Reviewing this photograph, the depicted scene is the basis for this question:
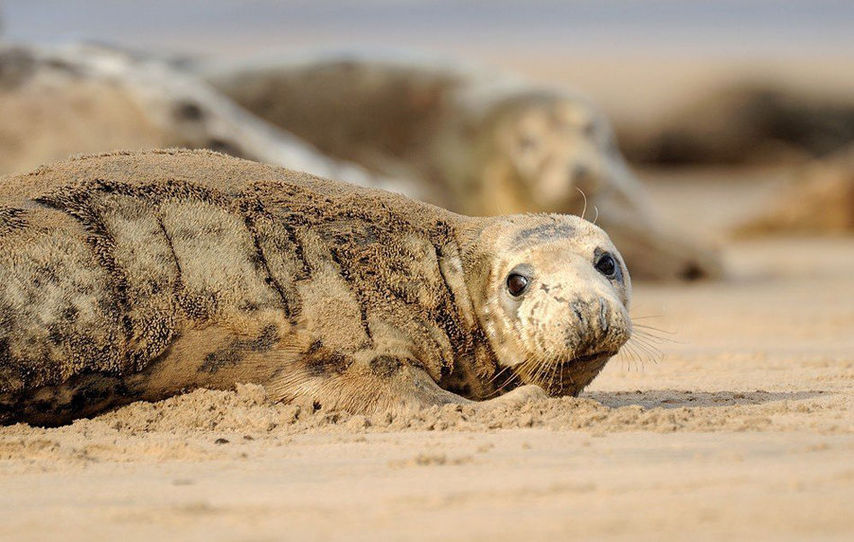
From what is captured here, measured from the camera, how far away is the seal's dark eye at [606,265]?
15.2ft

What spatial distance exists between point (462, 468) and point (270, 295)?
1154mm

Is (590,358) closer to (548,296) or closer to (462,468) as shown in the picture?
(548,296)

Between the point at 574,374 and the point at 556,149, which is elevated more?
the point at 556,149

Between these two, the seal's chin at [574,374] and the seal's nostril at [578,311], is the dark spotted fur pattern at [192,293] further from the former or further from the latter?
the seal's nostril at [578,311]

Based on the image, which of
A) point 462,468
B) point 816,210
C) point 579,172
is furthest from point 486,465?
point 816,210

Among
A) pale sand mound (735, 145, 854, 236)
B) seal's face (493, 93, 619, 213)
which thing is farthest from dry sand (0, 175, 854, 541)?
pale sand mound (735, 145, 854, 236)

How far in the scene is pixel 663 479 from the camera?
10.0 ft

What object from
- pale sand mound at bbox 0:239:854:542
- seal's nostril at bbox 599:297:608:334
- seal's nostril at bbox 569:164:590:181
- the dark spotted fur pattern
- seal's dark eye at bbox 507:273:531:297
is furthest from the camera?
seal's nostril at bbox 569:164:590:181

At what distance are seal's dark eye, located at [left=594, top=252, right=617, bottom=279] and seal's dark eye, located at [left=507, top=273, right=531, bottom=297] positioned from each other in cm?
27

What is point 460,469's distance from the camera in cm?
327

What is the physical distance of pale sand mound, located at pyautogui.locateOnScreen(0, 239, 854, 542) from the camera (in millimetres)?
2693

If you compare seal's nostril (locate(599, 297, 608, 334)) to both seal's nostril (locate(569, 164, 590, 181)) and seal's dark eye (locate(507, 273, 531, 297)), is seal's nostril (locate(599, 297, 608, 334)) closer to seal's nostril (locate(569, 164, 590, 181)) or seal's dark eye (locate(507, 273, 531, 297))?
seal's dark eye (locate(507, 273, 531, 297))

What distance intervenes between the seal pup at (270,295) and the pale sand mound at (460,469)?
13 centimetres

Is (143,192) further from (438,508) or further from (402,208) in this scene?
(438,508)
